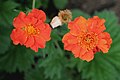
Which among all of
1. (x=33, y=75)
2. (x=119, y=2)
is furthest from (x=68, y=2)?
(x=33, y=75)

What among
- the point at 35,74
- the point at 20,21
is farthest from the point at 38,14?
the point at 35,74

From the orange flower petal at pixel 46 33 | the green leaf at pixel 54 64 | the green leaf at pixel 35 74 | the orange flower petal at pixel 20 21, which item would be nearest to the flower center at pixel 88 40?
the orange flower petal at pixel 46 33

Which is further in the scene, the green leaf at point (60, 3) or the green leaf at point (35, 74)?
the green leaf at point (60, 3)

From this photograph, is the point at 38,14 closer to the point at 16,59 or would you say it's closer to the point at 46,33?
the point at 46,33

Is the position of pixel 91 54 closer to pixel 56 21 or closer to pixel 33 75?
pixel 56 21

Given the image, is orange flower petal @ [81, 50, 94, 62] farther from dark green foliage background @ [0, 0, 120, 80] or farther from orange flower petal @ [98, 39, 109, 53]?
dark green foliage background @ [0, 0, 120, 80]

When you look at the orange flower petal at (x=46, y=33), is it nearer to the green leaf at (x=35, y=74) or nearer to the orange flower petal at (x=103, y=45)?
the orange flower petal at (x=103, y=45)

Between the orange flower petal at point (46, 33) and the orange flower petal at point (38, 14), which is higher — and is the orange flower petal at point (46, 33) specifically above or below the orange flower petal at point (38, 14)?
below
